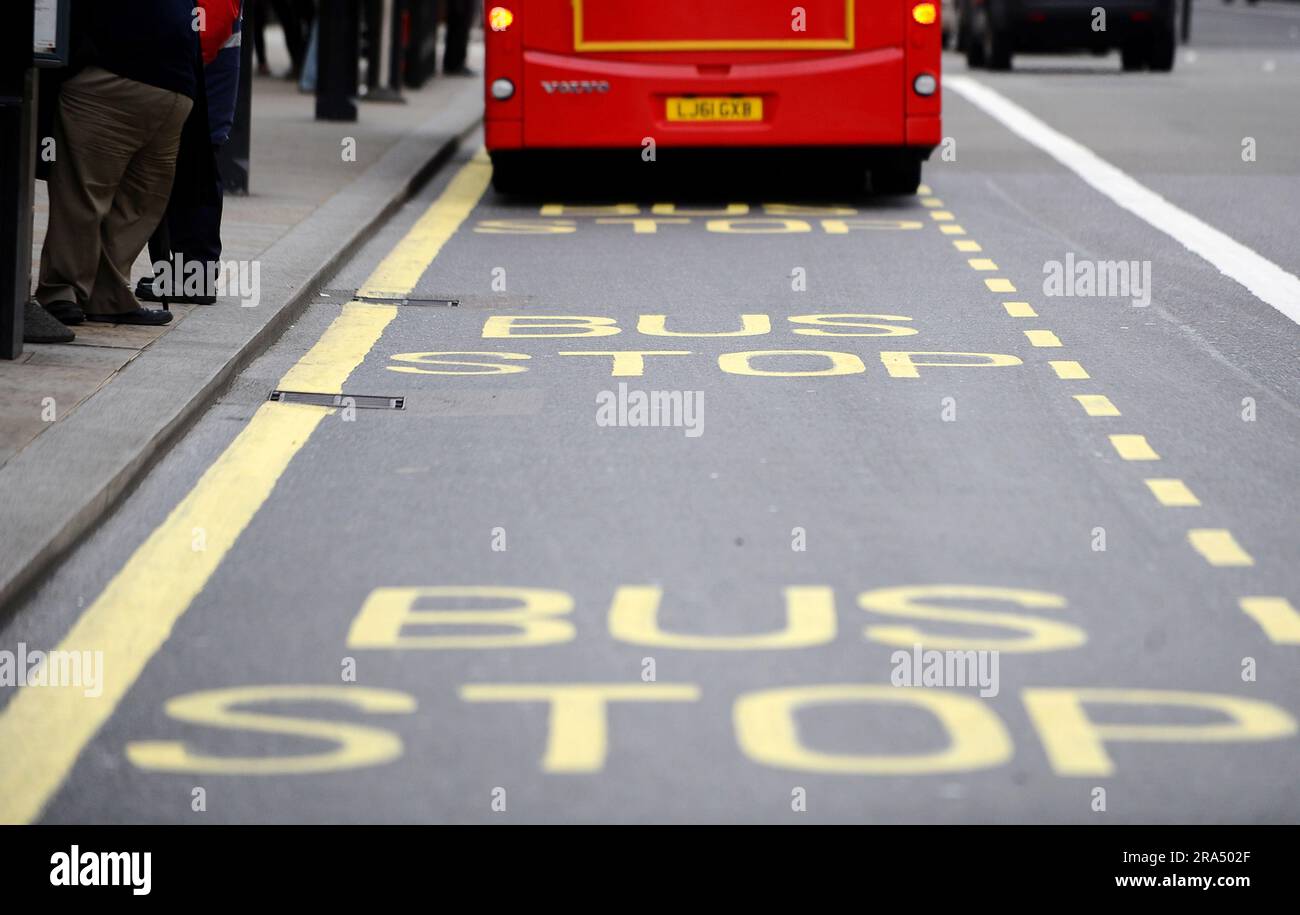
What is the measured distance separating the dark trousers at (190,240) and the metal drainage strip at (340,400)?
5.65ft

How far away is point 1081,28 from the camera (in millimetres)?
32094

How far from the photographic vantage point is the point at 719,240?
13.5 metres

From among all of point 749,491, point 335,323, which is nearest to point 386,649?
point 749,491

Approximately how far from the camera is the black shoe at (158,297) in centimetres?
1014

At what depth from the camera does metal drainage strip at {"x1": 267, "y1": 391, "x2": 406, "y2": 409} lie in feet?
27.7

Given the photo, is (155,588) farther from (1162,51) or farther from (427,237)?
(1162,51)

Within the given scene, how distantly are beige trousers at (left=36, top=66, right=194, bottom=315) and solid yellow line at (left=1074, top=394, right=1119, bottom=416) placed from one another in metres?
3.45

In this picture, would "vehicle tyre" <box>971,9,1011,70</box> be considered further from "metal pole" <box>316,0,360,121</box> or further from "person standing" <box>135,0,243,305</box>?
"person standing" <box>135,0,243,305</box>

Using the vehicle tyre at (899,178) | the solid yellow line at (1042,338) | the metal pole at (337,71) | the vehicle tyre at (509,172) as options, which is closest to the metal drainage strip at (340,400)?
the solid yellow line at (1042,338)

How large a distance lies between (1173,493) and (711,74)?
8252 millimetres

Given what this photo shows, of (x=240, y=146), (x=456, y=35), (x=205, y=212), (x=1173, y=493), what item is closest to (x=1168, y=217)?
(x=240, y=146)

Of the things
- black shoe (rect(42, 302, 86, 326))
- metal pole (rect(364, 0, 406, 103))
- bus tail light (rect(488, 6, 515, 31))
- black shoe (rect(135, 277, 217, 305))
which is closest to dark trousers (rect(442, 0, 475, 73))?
metal pole (rect(364, 0, 406, 103))

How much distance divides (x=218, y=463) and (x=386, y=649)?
215 cm
